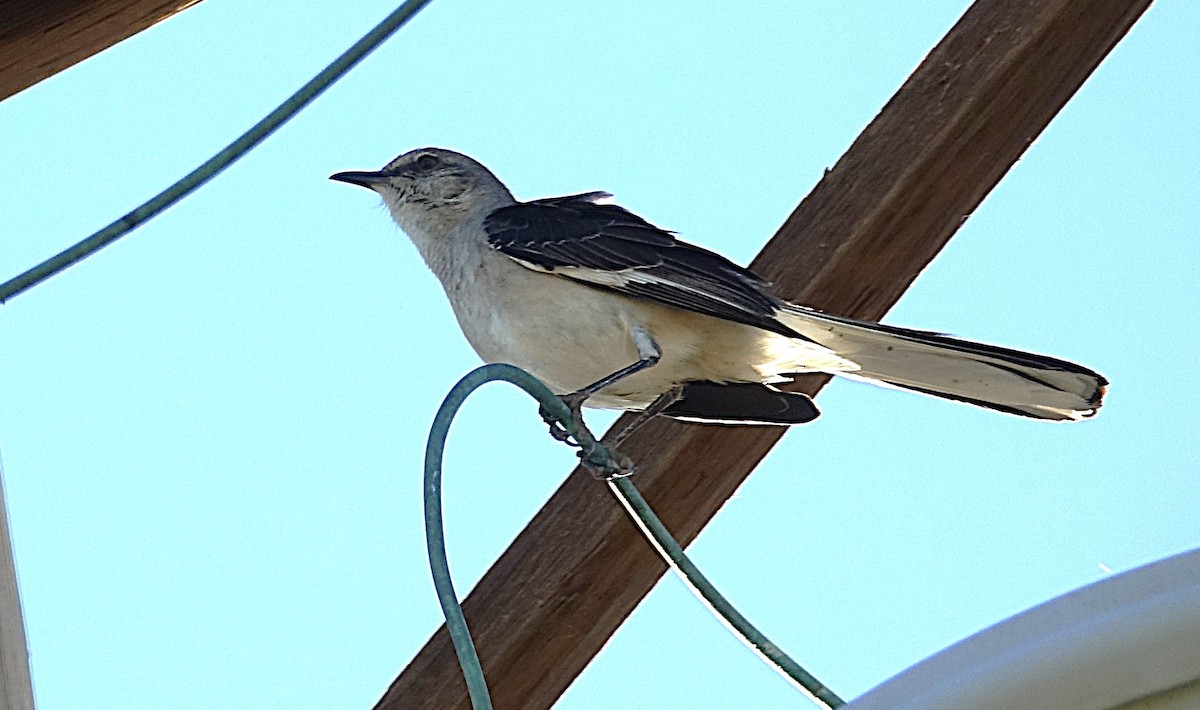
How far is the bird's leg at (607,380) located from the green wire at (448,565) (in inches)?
9.4

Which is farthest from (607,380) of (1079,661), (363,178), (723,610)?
(1079,661)

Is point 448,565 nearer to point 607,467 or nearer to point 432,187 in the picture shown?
point 607,467

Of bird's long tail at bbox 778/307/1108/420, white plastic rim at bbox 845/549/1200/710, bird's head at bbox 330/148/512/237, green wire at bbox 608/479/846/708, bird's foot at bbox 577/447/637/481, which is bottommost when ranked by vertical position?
white plastic rim at bbox 845/549/1200/710

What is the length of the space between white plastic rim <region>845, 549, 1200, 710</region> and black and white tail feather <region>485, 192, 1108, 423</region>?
4.73 ft

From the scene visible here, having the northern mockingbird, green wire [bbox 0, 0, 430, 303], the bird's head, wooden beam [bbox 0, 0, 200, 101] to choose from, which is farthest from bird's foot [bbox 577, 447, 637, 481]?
the bird's head

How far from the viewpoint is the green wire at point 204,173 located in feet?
6.52

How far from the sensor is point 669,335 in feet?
9.14

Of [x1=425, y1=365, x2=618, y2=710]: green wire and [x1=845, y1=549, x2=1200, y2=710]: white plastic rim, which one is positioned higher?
[x1=425, y1=365, x2=618, y2=710]: green wire

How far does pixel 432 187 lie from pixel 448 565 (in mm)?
1835

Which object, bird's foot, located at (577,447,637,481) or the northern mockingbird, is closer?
bird's foot, located at (577,447,637,481)

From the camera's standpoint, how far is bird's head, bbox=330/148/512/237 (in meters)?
3.32

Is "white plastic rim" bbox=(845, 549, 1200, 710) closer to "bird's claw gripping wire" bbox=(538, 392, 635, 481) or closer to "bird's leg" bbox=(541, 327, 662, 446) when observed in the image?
"bird's claw gripping wire" bbox=(538, 392, 635, 481)

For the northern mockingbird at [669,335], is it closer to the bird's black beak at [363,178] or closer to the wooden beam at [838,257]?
the wooden beam at [838,257]

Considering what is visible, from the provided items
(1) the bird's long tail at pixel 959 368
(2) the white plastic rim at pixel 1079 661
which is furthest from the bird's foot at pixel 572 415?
(2) the white plastic rim at pixel 1079 661
